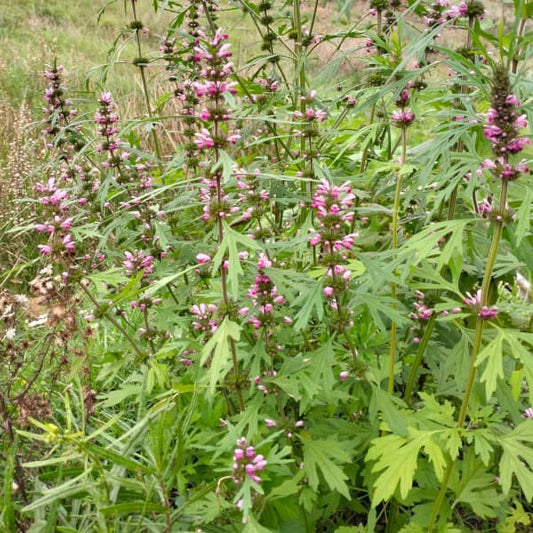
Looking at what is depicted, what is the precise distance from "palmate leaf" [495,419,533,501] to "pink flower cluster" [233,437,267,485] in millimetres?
699

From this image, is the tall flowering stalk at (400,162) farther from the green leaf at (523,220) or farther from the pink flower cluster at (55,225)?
the pink flower cluster at (55,225)

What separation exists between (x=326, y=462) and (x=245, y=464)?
333 millimetres

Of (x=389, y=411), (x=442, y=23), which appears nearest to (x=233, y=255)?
(x=389, y=411)

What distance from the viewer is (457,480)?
6.88 feet

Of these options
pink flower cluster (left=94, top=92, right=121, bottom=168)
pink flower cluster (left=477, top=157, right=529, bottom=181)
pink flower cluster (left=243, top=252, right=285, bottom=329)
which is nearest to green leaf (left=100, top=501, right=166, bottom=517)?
pink flower cluster (left=243, top=252, right=285, bottom=329)

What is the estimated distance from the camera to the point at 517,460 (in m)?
1.71

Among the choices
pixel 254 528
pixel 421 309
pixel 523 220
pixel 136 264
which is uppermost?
pixel 523 220

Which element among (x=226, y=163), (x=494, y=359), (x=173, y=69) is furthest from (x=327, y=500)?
(x=173, y=69)

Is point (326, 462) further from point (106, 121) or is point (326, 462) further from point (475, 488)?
A: point (106, 121)

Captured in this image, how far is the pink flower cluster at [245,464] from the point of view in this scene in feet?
5.40

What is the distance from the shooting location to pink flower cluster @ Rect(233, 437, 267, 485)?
1.65 metres

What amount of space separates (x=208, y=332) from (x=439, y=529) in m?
1.08

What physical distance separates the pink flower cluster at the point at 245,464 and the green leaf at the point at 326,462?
0.82 feet

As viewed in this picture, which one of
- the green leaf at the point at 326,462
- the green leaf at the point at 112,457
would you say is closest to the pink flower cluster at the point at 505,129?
the green leaf at the point at 326,462
